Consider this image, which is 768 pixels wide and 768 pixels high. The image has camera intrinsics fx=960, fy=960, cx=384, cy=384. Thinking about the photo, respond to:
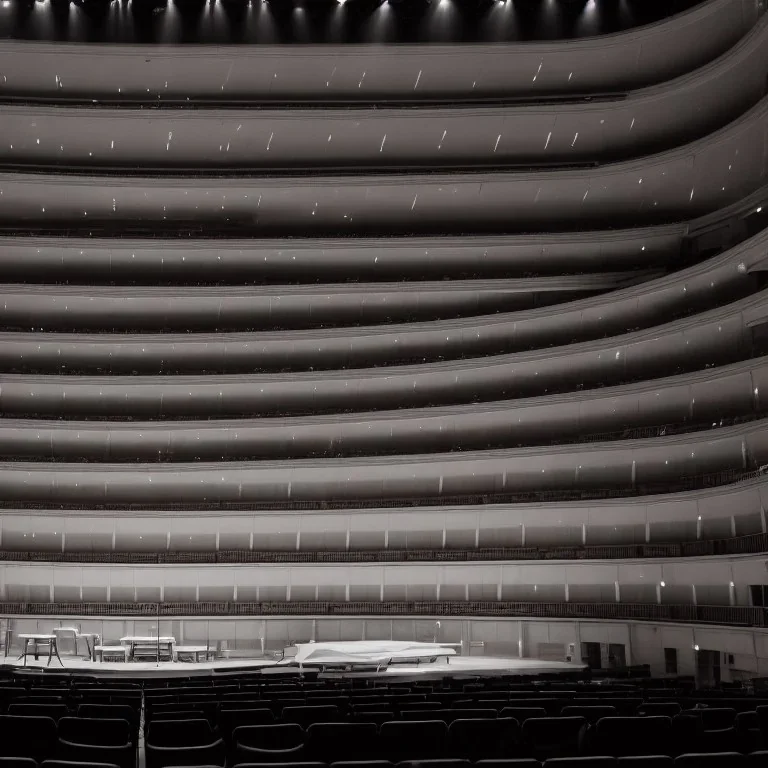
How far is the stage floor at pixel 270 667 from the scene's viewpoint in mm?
24756

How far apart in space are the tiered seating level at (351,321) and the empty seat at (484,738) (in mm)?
27094

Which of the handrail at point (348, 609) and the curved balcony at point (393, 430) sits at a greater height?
the curved balcony at point (393, 430)

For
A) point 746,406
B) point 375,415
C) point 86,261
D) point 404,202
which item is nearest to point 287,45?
point 404,202

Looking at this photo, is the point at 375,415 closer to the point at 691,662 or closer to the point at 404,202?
the point at 404,202

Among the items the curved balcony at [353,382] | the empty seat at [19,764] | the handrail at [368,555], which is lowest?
the empty seat at [19,764]

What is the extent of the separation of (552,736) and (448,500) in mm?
30529

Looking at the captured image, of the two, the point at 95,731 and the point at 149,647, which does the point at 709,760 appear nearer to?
the point at 95,731

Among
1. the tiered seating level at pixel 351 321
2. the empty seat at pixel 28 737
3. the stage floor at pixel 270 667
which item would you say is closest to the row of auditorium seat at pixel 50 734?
the empty seat at pixel 28 737

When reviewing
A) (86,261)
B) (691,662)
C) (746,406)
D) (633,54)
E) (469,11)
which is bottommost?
(691,662)

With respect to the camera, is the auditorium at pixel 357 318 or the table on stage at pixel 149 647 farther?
the auditorium at pixel 357 318

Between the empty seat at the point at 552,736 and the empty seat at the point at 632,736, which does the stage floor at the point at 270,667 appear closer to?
the empty seat at the point at 552,736

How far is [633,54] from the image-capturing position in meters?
36.5

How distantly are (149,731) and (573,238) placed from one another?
1314 inches

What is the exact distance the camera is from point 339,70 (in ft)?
128
